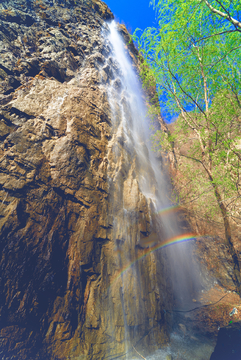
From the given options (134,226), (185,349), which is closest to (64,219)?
(134,226)

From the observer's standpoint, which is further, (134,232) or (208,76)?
(134,232)

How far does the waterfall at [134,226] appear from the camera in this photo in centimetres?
754

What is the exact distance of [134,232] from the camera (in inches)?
344

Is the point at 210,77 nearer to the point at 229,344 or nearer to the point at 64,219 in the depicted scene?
the point at 64,219

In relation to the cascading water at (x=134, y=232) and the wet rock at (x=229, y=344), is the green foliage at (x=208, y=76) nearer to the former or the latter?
the cascading water at (x=134, y=232)

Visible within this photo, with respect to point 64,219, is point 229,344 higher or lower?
lower

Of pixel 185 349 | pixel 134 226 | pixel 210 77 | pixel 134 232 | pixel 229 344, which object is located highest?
pixel 210 77

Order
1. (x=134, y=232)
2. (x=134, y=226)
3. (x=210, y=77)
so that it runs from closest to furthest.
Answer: (x=210, y=77) → (x=134, y=232) → (x=134, y=226)

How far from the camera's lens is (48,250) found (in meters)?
6.67

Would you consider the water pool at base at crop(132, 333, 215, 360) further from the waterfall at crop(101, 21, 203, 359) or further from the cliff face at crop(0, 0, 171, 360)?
the waterfall at crop(101, 21, 203, 359)

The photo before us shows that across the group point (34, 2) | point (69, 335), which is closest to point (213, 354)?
point (69, 335)

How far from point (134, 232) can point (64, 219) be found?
350cm

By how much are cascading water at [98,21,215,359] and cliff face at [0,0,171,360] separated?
63 mm

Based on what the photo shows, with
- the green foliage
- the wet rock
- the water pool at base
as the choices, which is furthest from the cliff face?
the green foliage
